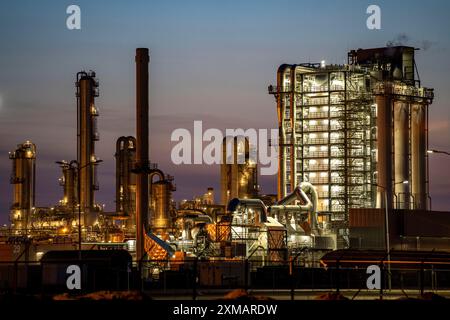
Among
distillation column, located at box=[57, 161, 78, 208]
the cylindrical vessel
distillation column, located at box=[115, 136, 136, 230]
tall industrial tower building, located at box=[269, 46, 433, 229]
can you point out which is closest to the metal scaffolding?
tall industrial tower building, located at box=[269, 46, 433, 229]

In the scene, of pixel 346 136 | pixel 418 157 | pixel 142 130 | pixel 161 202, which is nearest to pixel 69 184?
pixel 161 202

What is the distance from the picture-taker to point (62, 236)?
344ft

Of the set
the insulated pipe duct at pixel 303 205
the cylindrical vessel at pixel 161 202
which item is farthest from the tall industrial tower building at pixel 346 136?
the cylindrical vessel at pixel 161 202

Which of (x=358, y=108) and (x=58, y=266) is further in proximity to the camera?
(x=358, y=108)

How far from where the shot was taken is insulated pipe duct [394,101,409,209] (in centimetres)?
10344

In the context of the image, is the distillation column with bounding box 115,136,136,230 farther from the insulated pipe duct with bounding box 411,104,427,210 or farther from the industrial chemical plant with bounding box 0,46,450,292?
the insulated pipe duct with bounding box 411,104,427,210

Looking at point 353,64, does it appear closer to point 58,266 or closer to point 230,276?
point 230,276

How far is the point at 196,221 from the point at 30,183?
26860mm

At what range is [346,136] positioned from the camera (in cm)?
10162

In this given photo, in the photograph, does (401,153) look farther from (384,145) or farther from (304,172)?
(304,172)

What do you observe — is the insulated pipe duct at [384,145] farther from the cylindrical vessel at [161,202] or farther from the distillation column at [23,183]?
the distillation column at [23,183]

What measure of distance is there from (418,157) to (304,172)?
39.9 ft

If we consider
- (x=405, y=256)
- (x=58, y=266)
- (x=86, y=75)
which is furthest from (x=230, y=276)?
(x=86, y=75)

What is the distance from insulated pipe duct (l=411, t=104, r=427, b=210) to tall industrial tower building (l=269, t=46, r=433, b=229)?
12 centimetres
